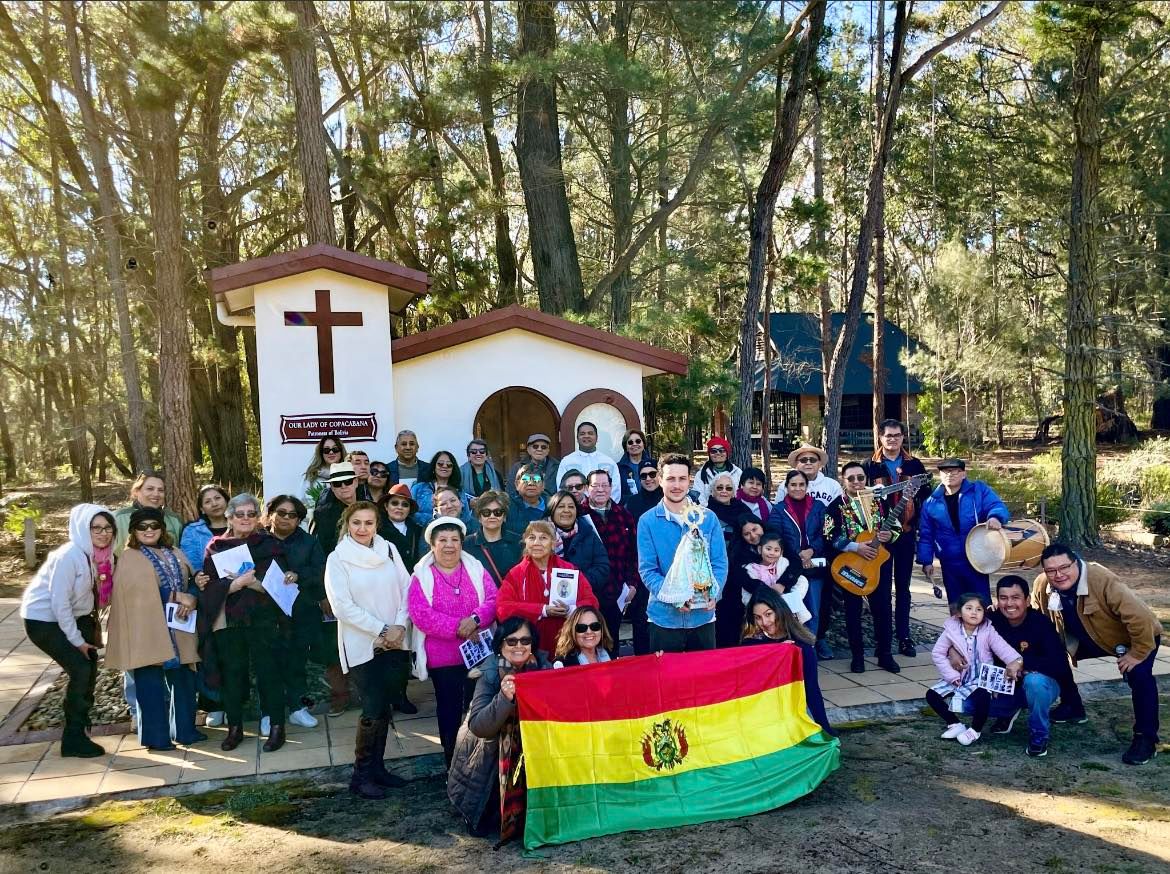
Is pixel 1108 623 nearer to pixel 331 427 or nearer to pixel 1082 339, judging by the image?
pixel 331 427

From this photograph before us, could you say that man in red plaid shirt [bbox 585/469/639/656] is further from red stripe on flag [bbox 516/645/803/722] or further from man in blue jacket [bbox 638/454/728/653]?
red stripe on flag [bbox 516/645/803/722]

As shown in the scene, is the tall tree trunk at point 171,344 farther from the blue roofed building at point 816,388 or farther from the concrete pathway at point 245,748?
the blue roofed building at point 816,388

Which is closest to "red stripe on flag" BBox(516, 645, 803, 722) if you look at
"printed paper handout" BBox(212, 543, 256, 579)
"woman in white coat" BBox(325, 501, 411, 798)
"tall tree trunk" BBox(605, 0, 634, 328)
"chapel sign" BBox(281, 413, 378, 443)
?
"woman in white coat" BBox(325, 501, 411, 798)

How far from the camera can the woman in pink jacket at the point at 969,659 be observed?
590 centimetres

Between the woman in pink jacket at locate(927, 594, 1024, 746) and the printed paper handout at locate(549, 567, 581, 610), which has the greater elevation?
the printed paper handout at locate(549, 567, 581, 610)

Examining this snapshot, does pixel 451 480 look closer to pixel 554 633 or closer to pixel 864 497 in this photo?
pixel 554 633

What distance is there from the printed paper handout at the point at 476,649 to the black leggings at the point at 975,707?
121 inches

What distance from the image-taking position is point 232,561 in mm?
5883

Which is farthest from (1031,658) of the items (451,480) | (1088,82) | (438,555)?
(1088,82)

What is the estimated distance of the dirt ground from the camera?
4.27 meters

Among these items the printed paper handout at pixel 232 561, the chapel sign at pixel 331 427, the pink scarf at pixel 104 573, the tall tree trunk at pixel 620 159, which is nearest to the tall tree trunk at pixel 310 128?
the tall tree trunk at pixel 620 159

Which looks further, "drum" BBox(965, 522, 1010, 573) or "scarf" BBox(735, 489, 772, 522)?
"scarf" BBox(735, 489, 772, 522)

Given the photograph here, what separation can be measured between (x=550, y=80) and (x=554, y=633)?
29.1 feet

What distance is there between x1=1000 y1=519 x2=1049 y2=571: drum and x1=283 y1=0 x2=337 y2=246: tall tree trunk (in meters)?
9.82
